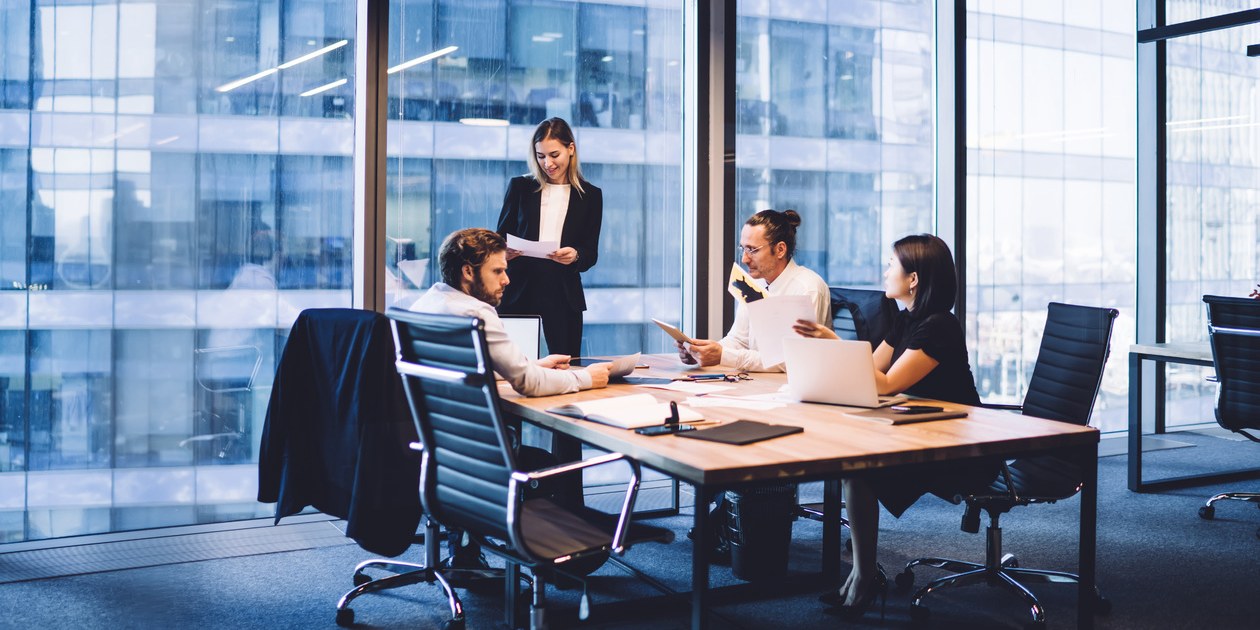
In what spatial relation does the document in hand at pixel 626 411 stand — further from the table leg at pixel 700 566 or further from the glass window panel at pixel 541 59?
the glass window panel at pixel 541 59

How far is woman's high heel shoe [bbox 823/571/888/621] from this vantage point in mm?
3170

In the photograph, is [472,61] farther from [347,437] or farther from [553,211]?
[347,437]

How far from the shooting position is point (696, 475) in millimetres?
1996

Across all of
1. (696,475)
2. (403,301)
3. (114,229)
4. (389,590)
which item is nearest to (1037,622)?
(696,475)

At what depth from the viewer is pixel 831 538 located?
11.5 feet

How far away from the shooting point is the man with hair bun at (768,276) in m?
3.74

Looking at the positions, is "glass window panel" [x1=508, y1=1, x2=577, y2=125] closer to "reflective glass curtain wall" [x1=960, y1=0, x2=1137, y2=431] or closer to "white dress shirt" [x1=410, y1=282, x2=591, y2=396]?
"white dress shirt" [x1=410, y1=282, x2=591, y2=396]

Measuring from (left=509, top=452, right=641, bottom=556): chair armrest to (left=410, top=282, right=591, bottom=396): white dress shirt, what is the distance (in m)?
0.52

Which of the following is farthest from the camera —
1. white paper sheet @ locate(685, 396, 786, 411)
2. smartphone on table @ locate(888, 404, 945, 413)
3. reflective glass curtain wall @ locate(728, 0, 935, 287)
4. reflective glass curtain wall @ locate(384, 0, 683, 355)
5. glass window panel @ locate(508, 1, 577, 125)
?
reflective glass curtain wall @ locate(728, 0, 935, 287)

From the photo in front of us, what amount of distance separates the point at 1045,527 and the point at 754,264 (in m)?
1.75

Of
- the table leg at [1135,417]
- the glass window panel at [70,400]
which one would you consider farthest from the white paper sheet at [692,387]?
the table leg at [1135,417]

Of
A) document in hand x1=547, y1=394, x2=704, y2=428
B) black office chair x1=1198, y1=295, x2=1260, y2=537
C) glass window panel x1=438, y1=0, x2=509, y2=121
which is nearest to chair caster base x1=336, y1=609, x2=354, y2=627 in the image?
document in hand x1=547, y1=394, x2=704, y2=428

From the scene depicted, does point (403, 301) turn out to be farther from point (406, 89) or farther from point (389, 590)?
point (389, 590)

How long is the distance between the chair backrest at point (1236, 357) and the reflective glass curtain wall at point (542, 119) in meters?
2.39
